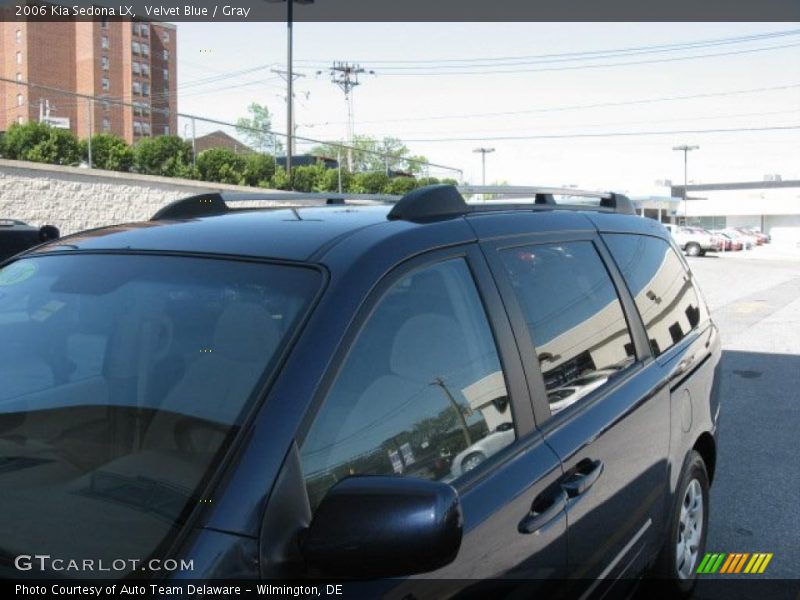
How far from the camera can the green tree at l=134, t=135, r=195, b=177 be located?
22562 mm

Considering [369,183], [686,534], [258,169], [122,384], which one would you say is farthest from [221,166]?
[122,384]

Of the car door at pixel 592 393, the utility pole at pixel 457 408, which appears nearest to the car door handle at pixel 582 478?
the car door at pixel 592 393

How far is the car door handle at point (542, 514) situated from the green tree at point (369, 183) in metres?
28.1

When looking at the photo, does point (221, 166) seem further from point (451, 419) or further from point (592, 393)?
point (451, 419)

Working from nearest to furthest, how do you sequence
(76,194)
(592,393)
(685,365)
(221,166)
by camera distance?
(592,393) → (685,365) → (76,194) → (221,166)

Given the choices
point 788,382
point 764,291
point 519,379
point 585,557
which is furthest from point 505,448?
point 764,291

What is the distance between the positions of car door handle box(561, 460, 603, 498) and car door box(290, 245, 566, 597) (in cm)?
9

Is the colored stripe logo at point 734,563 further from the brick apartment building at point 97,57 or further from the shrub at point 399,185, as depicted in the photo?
the brick apartment building at point 97,57

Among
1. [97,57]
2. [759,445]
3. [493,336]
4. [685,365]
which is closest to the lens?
[493,336]

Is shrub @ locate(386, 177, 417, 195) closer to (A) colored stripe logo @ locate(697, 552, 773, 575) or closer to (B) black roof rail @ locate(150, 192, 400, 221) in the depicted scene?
(A) colored stripe logo @ locate(697, 552, 773, 575)

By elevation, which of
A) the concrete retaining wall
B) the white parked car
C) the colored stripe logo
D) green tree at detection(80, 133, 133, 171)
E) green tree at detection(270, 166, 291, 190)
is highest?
green tree at detection(80, 133, 133, 171)

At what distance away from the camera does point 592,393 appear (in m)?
2.77

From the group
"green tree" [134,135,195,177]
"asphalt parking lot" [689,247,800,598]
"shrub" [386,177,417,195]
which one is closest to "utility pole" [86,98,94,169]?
"green tree" [134,135,195,177]

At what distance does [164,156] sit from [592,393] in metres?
22.2
